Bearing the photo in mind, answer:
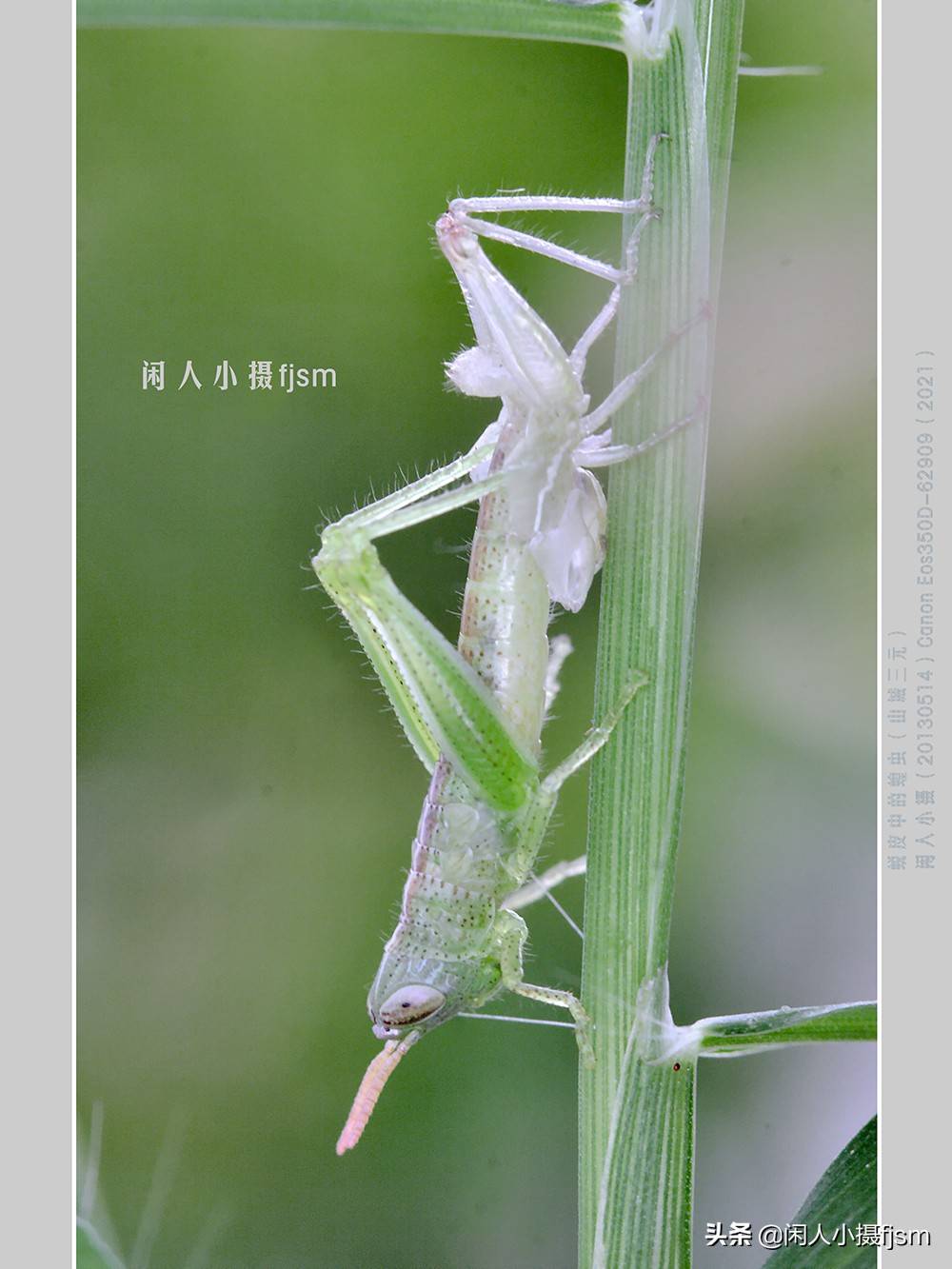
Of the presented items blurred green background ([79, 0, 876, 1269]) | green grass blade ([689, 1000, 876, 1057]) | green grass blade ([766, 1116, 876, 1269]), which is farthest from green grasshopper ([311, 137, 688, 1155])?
blurred green background ([79, 0, 876, 1269])

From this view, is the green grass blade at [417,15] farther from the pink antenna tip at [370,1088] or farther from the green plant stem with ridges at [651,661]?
the pink antenna tip at [370,1088]

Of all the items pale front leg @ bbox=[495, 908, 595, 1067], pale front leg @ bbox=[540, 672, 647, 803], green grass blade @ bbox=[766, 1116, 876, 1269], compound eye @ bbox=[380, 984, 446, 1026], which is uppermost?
pale front leg @ bbox=[540, 672, 647, 803]

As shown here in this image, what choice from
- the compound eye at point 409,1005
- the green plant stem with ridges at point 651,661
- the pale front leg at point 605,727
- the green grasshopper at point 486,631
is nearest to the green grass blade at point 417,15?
the green plant stem with ridges at point 651,661

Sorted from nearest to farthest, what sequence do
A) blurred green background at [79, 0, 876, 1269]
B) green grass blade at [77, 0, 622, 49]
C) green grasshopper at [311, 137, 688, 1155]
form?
green grass blade at [77, 0, 622, 49], green grasshopper at [311, 137, 688, 1155], blurred green background at [79, 0, 876, 1269]

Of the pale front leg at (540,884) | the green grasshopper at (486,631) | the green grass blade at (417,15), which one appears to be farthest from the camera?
the pale front leg at (540,884)

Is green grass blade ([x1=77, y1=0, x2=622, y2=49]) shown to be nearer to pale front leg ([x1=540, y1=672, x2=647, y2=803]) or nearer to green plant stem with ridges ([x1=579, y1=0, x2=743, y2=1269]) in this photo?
green plant stem with ridges ([x1=579, y1=0, x2=743, y2=1269])

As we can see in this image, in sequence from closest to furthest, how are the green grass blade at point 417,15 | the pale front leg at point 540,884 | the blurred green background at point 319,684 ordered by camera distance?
the green grass blade at point 417,15, the pale front leg at point 540,884, the blurred green background at point 319,684

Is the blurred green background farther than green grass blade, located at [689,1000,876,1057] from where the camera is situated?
Yes

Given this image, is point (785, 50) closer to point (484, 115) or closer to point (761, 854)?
point (484, 115)
